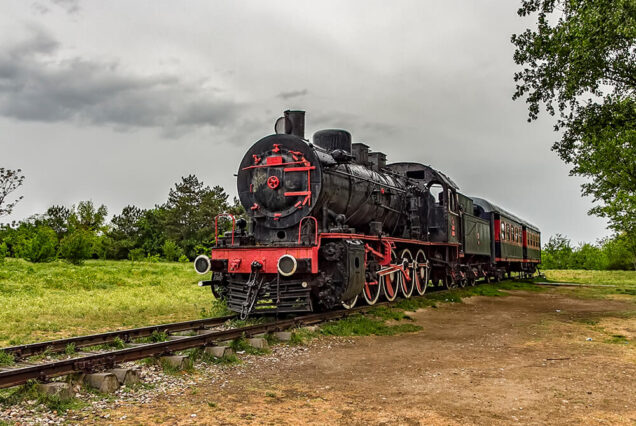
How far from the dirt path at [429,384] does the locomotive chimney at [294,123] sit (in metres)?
4.46

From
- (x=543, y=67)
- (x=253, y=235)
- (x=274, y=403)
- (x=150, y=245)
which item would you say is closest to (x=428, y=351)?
(x=274, y=403)

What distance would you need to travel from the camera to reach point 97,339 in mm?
7570

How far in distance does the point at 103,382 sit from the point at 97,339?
2528 millimetres

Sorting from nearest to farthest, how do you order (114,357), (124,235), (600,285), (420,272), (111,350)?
(114,357), (111,350), (420,272), (600,285), (124,235)

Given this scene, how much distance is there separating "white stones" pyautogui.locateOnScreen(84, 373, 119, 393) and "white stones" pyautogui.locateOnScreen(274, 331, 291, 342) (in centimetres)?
328

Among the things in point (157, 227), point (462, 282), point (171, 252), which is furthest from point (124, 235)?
point (462, 282)

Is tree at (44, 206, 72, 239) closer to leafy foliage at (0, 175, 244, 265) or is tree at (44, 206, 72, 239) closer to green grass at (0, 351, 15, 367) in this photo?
leafy foliage at (0, 175, 244, 265)

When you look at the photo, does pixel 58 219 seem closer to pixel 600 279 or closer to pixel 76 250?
pixel 76 250

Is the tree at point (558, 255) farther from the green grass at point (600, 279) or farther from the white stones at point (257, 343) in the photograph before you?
the white stones at point (257, 343)

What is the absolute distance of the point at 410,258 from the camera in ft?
47.1

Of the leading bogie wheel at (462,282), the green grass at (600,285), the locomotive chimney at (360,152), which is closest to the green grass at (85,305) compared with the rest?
the locomotive chimney at (360,152)

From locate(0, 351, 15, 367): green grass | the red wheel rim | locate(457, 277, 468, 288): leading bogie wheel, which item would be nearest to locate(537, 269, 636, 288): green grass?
locate(457, 277, 468, 288): leading bogie wheel

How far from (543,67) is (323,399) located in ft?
44.1

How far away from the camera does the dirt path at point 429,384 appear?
4.88m
